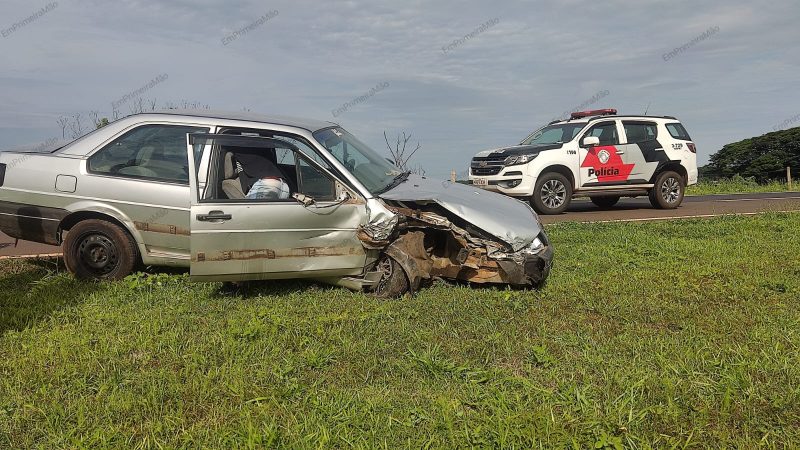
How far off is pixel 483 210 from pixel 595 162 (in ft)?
23.1

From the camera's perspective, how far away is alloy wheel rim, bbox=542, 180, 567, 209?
1171 centimetres

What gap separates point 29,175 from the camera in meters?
→ 5.86

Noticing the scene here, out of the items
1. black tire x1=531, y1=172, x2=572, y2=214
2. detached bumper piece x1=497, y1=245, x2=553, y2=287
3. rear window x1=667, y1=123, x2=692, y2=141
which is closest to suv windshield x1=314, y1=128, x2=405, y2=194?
detached bumper piece x1=497, y1=245, x2=553, y2=287

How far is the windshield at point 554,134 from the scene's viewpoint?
11.9 metres

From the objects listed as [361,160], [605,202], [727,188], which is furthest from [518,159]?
[727,188]

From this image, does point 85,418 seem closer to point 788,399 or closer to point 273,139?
point 273,139

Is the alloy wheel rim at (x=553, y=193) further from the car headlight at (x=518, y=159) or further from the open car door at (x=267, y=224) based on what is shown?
the open car door at (x=267, y=224)

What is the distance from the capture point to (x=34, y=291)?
547cm

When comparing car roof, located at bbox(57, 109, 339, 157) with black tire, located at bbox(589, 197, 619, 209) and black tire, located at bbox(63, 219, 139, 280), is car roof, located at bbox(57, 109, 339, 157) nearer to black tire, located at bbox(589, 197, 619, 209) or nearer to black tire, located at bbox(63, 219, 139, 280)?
black tire, located at bbox(63, 219, 139, 280)

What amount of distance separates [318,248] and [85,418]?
96.3 inches

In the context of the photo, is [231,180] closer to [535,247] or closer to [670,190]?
[535,247]

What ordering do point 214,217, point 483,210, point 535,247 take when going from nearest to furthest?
point 214,217
point 535,247
point 483,210

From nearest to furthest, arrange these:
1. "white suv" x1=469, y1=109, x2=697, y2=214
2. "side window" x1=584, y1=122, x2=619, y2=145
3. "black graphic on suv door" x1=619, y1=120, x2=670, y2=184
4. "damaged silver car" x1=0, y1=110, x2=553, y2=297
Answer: "damaged silver car" x1=0, y1=110, x2=553, y2=297, "white suv" x1=469, y1=109, x2=697, y2=214, "side window" x1=584, y1=122, x2=619, y2=145, "black graphic on suv door" x1=619, y1=120, x2=670, y2=184

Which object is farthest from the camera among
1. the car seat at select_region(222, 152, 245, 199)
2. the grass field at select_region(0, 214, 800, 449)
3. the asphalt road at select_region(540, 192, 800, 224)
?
the asphalt road at select_region(540, 192, 800, 224)
